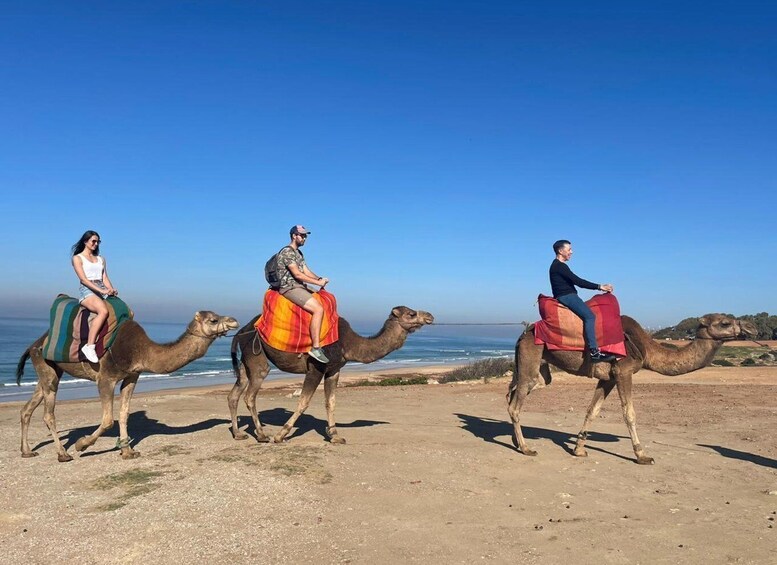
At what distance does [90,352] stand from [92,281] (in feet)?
3.55

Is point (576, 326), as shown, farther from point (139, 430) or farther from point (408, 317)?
point (139, 430)

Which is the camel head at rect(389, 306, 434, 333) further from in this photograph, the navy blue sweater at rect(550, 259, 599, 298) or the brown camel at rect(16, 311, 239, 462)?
the brown camel at rect(16, 311, 239, 462)

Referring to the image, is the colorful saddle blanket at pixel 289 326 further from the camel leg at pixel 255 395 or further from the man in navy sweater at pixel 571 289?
the man in navy sweater at pixel 571 289

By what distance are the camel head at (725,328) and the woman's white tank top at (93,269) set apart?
9479 millimetres

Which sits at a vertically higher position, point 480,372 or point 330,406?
point 330,406

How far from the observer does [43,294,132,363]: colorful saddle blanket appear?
8570 millimetres

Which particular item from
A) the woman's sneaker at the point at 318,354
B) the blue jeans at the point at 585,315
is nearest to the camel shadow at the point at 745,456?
the blue jeans at the point at 585,315

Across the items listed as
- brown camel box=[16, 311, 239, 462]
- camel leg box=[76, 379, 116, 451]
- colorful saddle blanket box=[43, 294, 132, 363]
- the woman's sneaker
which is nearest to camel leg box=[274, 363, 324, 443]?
the woman's sneaker

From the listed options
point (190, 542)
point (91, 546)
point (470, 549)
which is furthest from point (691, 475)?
point (91, 546)

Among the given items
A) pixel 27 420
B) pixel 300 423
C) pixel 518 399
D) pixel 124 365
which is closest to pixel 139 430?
pixel 27 420

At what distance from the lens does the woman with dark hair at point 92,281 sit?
27.9 feet

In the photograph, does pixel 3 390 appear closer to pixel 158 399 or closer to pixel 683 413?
pixel 158 399

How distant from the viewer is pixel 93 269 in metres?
8.84

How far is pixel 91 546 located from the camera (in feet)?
17.4
